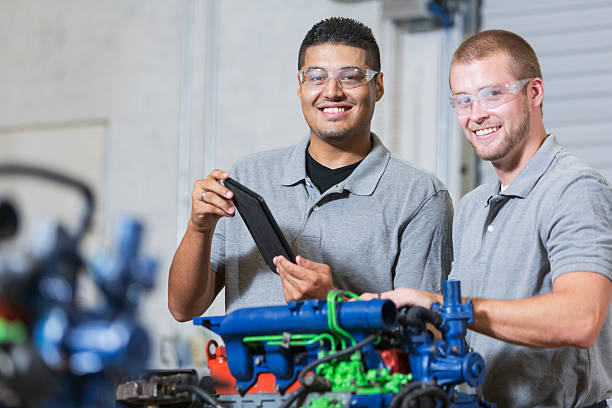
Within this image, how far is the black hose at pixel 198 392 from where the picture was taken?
1.21 m

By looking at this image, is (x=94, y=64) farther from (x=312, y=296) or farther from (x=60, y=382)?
(x=60, y=382)

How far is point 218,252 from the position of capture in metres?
2.12

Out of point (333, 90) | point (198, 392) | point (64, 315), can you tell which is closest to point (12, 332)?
point (64, 315)

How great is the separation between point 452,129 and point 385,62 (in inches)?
21.3

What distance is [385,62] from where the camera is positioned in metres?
4.34

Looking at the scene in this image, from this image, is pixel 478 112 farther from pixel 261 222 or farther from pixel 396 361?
pixel 396 361

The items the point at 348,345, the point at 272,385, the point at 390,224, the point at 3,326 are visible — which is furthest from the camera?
the point at 390,224

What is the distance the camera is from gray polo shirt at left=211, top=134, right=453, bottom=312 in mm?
1978

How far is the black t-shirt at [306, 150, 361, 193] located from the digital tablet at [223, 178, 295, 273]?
41 centimetres

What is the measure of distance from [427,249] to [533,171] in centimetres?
36

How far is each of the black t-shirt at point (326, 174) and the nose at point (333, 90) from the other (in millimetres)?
214

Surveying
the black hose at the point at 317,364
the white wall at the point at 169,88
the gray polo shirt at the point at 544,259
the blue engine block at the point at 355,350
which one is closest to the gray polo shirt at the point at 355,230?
the gray polo shirt at the point at 544,259

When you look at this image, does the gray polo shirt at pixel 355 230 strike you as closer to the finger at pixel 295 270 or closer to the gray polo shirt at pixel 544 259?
the gray polo shirt at pixel 544 259

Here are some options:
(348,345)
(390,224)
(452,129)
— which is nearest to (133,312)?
(348,345)
